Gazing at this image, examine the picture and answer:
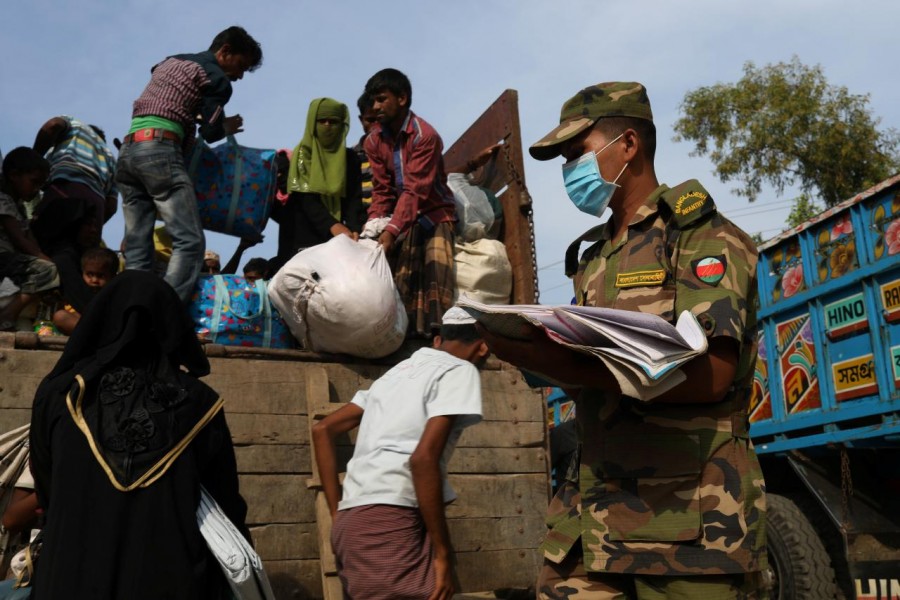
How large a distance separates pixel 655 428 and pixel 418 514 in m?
1.30

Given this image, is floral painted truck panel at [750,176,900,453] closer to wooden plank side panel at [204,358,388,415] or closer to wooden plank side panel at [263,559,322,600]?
wooden plank side panel at [204,358,388,415]

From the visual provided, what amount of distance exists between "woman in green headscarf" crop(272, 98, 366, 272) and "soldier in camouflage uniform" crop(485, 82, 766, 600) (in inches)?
124

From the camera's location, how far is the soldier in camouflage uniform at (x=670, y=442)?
195 centimetres

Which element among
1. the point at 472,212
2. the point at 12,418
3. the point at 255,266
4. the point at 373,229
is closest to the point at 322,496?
the point at 12,418

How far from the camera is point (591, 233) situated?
256 centimetres

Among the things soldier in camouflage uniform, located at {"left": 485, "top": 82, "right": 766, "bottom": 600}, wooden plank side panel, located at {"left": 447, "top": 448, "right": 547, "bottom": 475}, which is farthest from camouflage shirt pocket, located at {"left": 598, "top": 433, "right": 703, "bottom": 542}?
wooden plank side panel, located at {"left": 447, "top": 448, "right": 547, "bottom": 475}

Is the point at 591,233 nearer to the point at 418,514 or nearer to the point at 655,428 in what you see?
the point at 655,428

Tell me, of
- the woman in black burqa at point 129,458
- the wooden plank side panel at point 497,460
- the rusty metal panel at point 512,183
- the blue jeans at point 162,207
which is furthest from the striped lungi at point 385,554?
the rusty metal panel at point 512,183

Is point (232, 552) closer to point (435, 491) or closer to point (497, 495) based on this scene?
point (435, 491)

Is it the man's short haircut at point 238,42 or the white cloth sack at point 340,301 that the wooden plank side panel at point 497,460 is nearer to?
the white cloth sack at point 340,301

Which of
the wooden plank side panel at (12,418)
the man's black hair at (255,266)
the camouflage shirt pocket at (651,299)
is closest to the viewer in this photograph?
the camouflage shirt pocket at (651,299)

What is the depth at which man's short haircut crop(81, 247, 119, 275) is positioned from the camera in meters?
4.47

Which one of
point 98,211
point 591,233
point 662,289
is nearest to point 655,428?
point 662,289

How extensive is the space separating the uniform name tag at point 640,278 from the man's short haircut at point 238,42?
A: 3.42m
